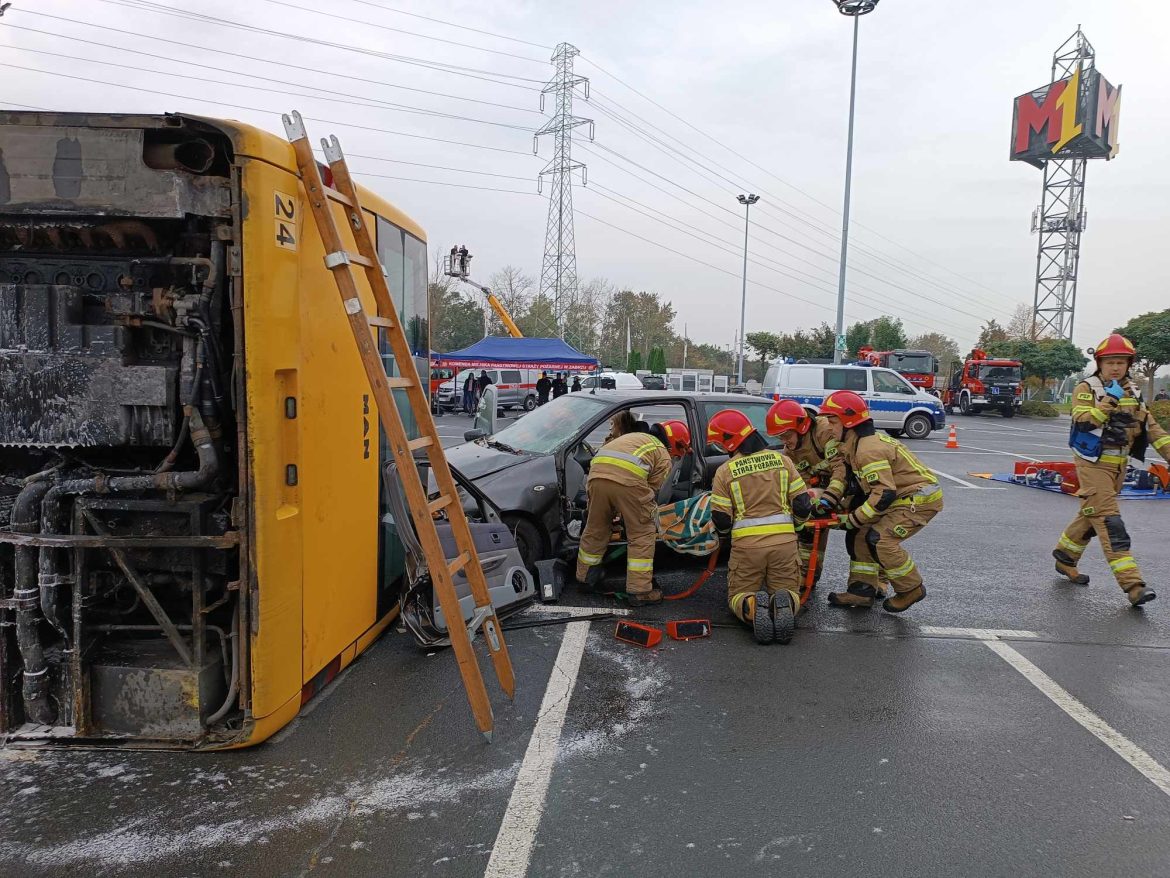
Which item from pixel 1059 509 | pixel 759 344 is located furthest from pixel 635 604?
pixel 759 344

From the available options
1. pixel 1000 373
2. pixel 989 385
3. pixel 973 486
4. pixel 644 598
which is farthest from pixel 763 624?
pixel 1000 373

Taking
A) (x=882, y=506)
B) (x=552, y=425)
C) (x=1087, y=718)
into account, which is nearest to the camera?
(x=1087, y=718)

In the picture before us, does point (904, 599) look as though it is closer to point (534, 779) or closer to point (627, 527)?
point (627, 527)

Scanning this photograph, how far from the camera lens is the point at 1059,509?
9992mm

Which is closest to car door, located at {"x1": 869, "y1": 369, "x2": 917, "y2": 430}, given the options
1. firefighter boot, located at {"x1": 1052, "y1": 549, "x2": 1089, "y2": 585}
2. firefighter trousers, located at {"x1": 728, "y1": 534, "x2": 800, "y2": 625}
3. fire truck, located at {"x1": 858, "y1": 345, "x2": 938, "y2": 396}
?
fire truck, located at {"x1": 858, "y1": 345, "x2": 938, "y2": 396}

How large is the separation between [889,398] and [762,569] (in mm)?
17400

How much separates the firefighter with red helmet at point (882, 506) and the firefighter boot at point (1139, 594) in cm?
169

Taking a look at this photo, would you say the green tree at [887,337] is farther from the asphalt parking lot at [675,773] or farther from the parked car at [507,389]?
the asphalt parking lot at [675,773]

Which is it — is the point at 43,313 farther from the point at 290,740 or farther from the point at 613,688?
the point at 613,688

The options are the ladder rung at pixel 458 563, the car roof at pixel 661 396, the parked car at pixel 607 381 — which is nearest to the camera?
the ladder rung at pixel 458 563

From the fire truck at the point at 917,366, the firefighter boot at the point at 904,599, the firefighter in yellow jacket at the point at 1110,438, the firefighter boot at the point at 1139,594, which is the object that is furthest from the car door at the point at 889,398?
the firefighter boot at the point at 904,599

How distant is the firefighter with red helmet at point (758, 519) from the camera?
16.3 feet

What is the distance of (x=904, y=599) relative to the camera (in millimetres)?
5445

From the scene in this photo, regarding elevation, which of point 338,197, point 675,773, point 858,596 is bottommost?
point 675,773
